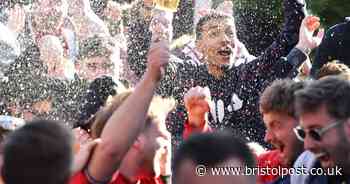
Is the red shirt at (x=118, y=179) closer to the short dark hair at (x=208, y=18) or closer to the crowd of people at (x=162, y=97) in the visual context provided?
the crowd of people at (x=162, y=97)

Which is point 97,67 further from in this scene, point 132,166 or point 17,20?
point 132,166

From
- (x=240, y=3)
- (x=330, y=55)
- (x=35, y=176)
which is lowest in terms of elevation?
(x=240, y=3)

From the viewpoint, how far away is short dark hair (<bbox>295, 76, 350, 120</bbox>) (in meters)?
3.55

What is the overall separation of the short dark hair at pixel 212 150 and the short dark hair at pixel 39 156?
0.33 metres

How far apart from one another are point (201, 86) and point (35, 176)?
3.60m

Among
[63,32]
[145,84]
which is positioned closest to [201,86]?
[63,32]

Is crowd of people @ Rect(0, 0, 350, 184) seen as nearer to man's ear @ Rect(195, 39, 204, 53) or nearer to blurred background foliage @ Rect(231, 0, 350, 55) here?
man's ear @ Rect(195, 39, 204, 53)

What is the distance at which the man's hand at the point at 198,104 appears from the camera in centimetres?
570

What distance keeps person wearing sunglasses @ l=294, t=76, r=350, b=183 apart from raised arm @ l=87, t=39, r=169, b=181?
0.59 m

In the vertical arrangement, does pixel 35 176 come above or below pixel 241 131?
above

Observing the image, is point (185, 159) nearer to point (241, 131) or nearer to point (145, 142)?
point (145, 142)

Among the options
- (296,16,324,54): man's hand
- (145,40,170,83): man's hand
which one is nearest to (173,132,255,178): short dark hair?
(145,40,170,83): man's hand

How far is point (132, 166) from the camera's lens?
3.67 m

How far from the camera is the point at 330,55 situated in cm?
606
